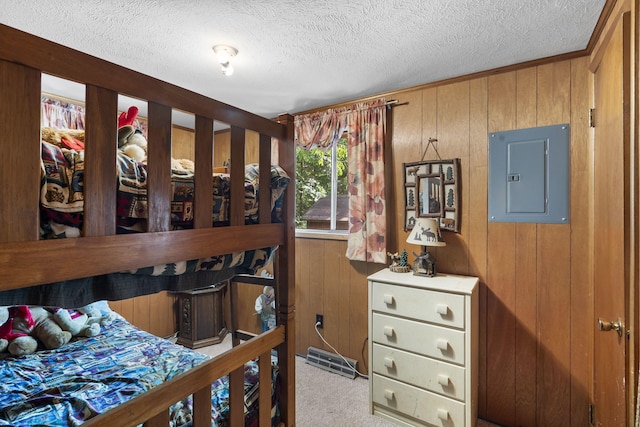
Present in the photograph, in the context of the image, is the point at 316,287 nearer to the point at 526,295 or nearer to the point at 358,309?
the point at 358,309

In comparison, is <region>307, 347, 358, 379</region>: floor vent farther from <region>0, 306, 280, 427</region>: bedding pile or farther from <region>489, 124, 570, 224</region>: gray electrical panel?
<region>489, 124, 570, 224</region>: gray electrical panel

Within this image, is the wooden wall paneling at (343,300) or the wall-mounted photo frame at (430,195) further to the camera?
the wooden wall paneling at (343,300)

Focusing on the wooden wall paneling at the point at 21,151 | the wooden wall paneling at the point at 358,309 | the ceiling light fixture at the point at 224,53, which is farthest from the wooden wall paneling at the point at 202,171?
the wooden wall paneling at the point at 358,309

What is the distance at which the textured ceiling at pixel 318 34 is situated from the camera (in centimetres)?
145

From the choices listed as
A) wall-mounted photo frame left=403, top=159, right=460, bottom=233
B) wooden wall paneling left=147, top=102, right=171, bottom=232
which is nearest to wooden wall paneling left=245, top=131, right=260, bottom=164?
wall-mounted photo frame left=403, top=159, right=460, bottom=233

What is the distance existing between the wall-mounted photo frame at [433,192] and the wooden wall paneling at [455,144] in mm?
47

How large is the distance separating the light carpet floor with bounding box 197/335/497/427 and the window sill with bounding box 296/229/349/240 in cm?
114

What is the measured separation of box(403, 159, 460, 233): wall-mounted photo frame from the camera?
2.20m

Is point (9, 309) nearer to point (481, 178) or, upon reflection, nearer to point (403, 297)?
point (403, 297)

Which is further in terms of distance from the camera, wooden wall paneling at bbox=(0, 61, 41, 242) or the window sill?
the window sill

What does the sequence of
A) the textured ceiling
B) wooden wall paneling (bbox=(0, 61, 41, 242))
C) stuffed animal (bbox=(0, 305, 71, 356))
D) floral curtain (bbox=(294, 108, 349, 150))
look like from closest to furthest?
wooden wall paneling (bbox=(0, 61, 41, 242)) → the textured ceiling → stuffed animal (bbox=(0, 305, 71, 356)) → floral curtain (bbox=(294, 108, 349, 150))

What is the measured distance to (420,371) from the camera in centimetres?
193

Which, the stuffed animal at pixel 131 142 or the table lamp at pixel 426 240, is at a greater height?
the stuffed animal at pixel 131 142

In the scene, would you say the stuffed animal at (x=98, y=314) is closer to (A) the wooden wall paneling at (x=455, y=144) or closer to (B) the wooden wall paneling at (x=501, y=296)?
(A) the wooden wall paneling at (x=455, y=144)
